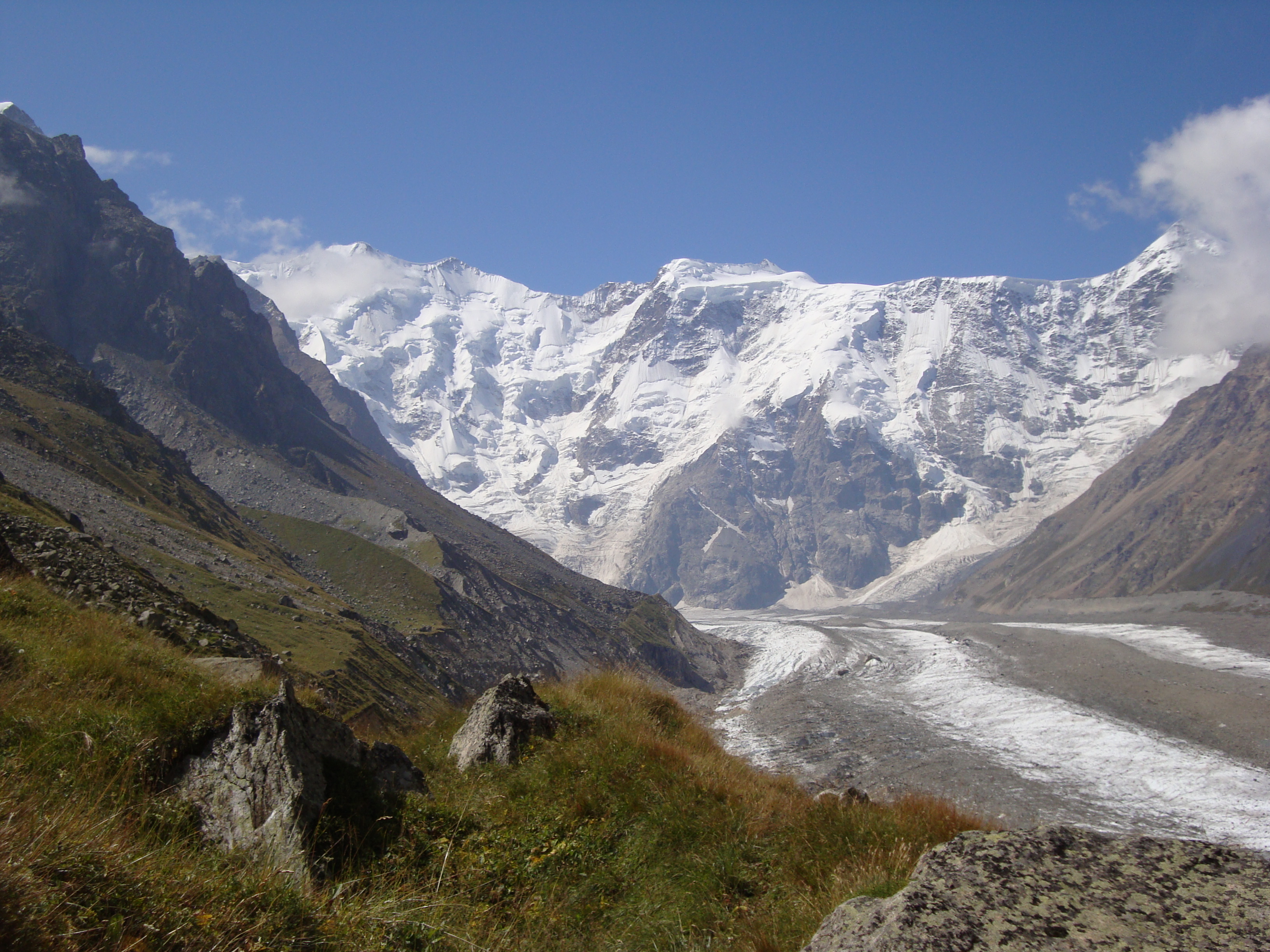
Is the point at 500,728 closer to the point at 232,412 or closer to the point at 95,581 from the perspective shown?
the point at 95,581

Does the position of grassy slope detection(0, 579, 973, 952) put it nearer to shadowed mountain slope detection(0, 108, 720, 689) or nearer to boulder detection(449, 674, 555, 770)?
boulder detection(449, 674, 555, 770)

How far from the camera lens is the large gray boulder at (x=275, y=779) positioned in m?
6.49

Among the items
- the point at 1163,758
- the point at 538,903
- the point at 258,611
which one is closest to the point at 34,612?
the point at 538,903

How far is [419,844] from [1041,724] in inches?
3413

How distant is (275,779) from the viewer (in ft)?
22.6

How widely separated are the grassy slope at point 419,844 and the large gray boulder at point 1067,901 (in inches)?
54.0

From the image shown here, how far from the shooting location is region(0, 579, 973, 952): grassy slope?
14.7 feet

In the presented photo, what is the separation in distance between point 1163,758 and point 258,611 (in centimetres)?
7153

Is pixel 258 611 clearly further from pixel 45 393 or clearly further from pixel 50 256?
pixel 50 256

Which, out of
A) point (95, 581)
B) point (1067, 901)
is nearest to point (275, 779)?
point (1067, 901)

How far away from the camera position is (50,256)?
431 feet

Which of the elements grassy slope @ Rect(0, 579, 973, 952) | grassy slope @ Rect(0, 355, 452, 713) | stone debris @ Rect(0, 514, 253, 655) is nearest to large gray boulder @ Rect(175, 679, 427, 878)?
grassy slope @ Rect(0, 579, 973, 952)

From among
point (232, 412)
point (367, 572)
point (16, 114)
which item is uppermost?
point (16, 114)

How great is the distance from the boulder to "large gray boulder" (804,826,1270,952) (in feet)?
19.8
